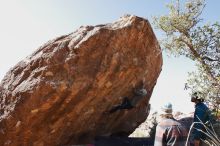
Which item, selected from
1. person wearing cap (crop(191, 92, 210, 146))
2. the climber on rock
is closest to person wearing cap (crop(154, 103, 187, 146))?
person wearing cap (crop(191, 92, 210, 146))

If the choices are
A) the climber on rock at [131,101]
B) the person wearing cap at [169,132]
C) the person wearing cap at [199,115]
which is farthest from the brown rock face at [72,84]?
the person wearing cap at [169,132]

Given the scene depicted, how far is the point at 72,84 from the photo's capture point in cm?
1118

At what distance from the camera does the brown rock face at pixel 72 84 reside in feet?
36.4

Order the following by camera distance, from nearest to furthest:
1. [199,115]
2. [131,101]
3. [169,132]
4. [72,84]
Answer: [169,132] → [199,115] → [72,84] → [131,101]

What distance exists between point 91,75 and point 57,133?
91.6 inches

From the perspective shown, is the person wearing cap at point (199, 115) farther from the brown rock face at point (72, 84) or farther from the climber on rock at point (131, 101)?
the climber on rock at point (131, 101)

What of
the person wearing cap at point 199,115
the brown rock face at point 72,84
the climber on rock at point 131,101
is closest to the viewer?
the person wearing cap at point 199,115

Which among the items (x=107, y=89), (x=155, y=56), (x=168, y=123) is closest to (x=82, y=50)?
(x=107, y=89)

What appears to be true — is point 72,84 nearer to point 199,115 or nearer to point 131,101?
point 131,101

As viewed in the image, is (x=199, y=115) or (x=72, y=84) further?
(x=72, y=84)

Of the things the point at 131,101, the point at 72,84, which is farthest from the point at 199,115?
the point at 72,84

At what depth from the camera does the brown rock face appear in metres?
11.1

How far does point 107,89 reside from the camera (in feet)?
40.1

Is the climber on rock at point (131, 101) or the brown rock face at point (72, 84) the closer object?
the brown rock face at point (72, 84)
